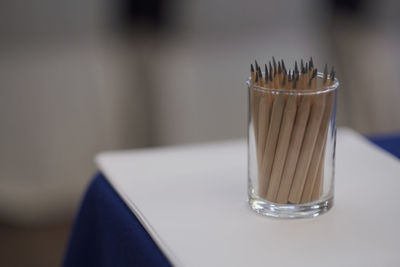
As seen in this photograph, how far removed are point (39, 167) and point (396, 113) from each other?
119 cm

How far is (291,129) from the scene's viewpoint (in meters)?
0.60

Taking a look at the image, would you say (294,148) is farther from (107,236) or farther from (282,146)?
(107,236)

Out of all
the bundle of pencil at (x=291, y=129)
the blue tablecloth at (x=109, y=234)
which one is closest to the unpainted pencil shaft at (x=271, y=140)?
the bundle of pencil at (x=291, y=129)

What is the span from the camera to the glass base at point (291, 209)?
63 centimetres

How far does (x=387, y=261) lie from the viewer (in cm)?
54

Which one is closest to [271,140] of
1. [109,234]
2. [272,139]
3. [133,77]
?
[272,139]

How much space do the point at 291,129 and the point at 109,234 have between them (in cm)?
25

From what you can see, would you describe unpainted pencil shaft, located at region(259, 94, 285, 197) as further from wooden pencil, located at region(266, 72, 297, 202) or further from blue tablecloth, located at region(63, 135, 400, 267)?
blue tablecloth, located at region(63, 135, 400, 267)

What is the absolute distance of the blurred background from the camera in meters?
1.93

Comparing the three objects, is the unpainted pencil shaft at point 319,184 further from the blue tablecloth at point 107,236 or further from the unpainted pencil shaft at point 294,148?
the blue tablecloth at point 107,236

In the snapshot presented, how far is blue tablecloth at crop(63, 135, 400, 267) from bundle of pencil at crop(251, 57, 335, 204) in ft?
0.43

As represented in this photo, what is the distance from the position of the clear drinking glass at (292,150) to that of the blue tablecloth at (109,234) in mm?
123

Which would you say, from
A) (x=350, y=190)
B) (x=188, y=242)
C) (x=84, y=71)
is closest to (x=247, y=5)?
(x=84, y=71)

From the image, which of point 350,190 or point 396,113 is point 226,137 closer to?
point 396,113
